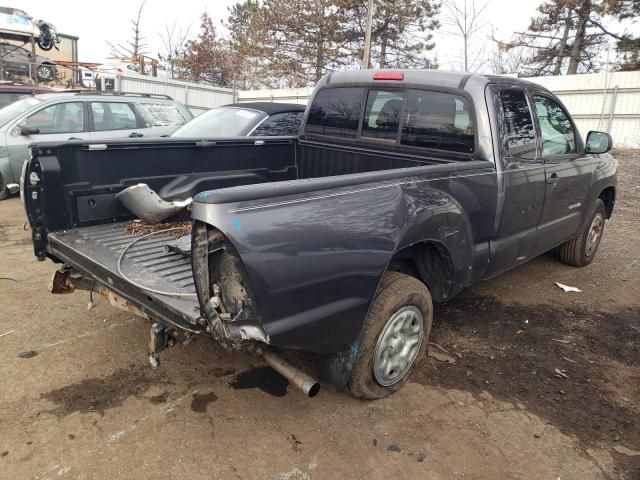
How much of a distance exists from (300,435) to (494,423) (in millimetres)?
1168

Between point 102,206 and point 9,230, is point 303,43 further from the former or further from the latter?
point 102,206

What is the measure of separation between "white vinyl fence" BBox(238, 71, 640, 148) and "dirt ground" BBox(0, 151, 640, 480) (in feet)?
44.9

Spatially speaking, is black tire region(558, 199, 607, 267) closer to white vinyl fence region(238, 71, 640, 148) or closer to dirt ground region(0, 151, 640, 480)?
dirt ground region(0, 151, 640, 480)

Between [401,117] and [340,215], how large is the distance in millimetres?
1939

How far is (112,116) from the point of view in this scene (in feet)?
28.6

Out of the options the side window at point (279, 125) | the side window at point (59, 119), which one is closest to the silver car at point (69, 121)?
the side window at point (59, 119)

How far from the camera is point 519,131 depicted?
12.9 ft

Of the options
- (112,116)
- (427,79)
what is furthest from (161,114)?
(427,79)

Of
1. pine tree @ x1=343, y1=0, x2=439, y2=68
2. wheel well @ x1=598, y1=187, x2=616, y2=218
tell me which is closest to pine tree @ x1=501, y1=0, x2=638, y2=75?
pine tree @ x1=343, y1=0, x2=439, y2=68

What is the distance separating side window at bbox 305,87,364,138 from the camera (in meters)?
4.41

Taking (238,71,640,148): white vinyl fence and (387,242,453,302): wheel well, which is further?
(238,71,640,148): white vinyl fence

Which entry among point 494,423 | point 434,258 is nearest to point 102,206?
point 434,258

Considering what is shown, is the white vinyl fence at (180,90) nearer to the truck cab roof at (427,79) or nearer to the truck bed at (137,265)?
the truck cab roof at (427,79)

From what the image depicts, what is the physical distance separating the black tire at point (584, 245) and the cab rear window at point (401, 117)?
2621 mm
